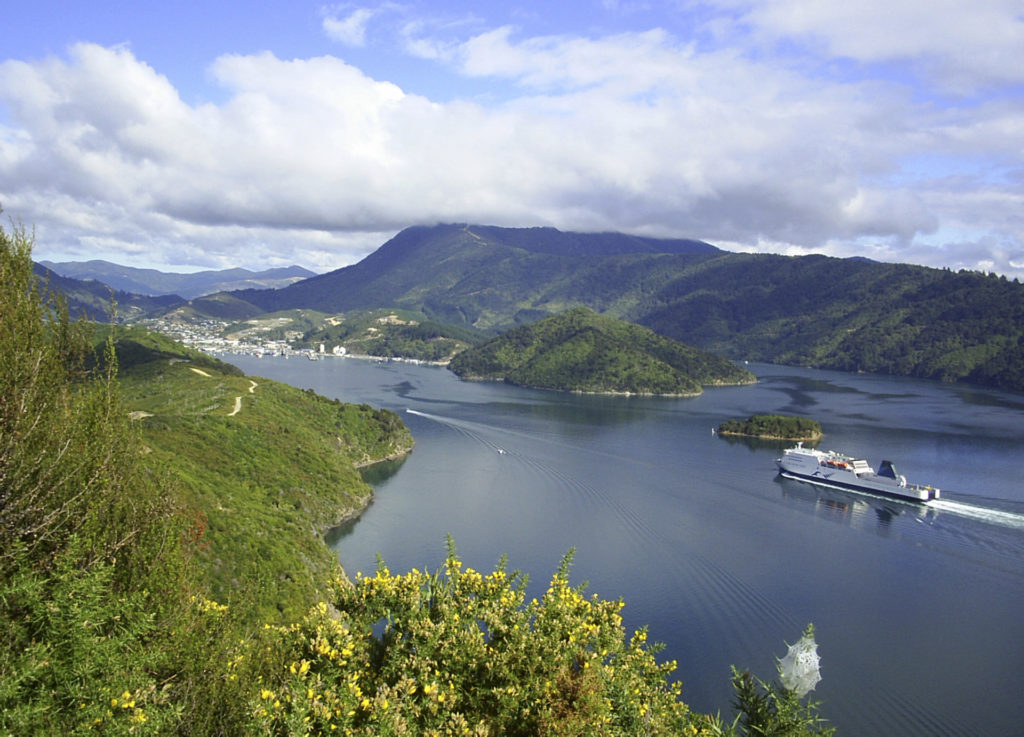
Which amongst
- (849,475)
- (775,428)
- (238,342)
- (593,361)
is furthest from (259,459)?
(238,342)

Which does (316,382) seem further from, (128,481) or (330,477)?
(128,481)

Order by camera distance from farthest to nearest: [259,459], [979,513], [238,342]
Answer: [238,342], [979,513], [259,459]

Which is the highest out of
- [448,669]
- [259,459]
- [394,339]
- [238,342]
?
[394,339]

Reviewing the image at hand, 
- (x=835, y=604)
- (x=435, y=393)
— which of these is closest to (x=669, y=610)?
(x=835, y=604)

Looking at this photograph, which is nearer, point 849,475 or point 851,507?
point 851,507

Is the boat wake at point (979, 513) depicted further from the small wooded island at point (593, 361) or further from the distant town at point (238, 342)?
the distant town at point (238, 342)

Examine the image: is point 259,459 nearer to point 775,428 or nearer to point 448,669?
point 448,669
